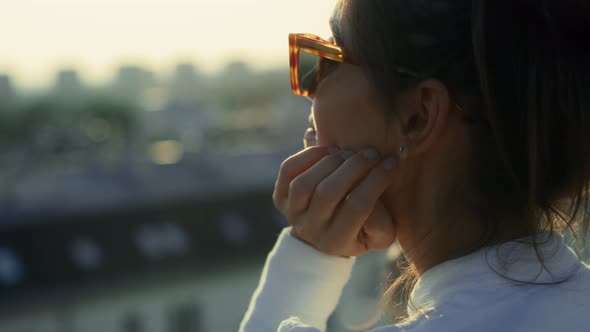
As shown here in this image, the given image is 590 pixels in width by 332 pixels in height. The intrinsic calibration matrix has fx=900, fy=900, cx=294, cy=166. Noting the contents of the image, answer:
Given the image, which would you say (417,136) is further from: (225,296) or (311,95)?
(225,296)

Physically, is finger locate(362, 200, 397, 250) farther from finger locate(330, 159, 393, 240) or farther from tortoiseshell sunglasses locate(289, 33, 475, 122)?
tortoiseshell sunglasses locate(289, 33, 475, 122)

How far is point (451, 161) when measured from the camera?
33.9 inches

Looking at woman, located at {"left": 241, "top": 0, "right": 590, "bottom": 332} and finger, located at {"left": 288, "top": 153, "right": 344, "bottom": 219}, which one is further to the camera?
finger, located at {"left": 288, "top": 153, "right": 344, "bottom": 219}

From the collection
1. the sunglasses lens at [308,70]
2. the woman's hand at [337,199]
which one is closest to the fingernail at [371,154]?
the woman's hand at [337,199]

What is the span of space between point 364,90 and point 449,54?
98 millimetres

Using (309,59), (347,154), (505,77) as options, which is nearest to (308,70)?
(309,59)

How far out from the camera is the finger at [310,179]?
35.7 inches

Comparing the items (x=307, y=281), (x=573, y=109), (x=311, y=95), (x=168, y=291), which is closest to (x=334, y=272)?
(x=307, y=281)

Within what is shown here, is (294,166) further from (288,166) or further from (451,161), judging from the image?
(451,161)

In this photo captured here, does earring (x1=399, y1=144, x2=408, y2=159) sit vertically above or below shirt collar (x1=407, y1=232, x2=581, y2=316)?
above

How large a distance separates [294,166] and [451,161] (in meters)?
0.17

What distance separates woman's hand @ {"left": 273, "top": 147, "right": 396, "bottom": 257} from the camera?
883 mm

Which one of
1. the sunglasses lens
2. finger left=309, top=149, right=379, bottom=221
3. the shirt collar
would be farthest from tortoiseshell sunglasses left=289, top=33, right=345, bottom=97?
the shirt collar

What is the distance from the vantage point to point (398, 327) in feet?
2.44
